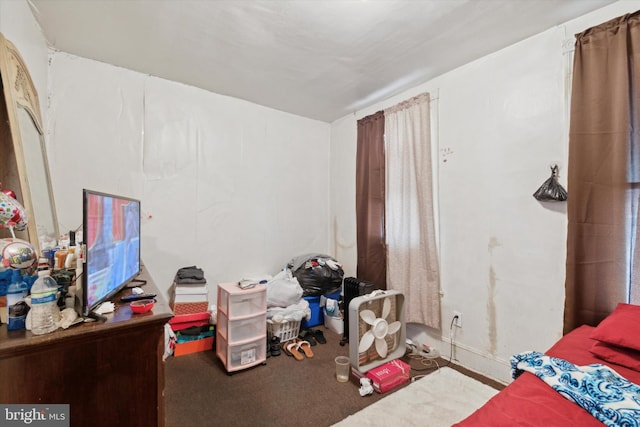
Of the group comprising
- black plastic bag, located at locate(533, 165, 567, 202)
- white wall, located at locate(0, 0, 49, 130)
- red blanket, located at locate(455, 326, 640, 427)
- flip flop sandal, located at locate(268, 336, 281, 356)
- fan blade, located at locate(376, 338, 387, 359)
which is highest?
white wall, located at locate(0, 0, 49, 130)

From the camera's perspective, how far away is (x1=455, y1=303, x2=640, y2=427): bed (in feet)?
2.94

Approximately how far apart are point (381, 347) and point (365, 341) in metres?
0.18

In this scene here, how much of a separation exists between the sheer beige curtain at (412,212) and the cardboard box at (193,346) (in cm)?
189

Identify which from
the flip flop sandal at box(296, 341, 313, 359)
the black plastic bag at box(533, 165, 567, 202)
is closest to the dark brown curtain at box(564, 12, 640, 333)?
the black plastic bag at box(533, 165, 567, 202)

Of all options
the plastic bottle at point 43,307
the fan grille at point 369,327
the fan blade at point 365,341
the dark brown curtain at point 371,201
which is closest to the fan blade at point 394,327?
the fan grille at point 369,327

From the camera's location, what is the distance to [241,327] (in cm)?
226

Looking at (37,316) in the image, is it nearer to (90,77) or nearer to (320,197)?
(90,77)

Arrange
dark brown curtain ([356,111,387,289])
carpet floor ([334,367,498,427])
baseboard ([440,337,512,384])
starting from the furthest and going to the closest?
dark brown curtain ([356,111,387,289])
baseboard ([440,337,512,384])
carpet floor ([334,367,498,427])

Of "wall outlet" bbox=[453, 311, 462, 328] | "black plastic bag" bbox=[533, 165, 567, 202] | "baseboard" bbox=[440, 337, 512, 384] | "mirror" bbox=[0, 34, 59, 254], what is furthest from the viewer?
"wall outlet" bbox=[453, 311, 462, 328]

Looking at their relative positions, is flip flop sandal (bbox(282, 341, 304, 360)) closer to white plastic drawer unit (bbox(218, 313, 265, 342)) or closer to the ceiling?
white plastic drawer unit (bbox(218, 313, 265, 342))

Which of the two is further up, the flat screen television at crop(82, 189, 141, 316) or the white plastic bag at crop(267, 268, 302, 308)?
the flat screen television at crop(82, 189, 141, 316)

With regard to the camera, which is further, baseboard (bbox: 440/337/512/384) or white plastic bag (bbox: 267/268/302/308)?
white plastic bag (bbox: 267/268/302/308)

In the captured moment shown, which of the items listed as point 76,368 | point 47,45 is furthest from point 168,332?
point 47,45

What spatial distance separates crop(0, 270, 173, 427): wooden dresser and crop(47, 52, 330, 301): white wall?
1794 mm
